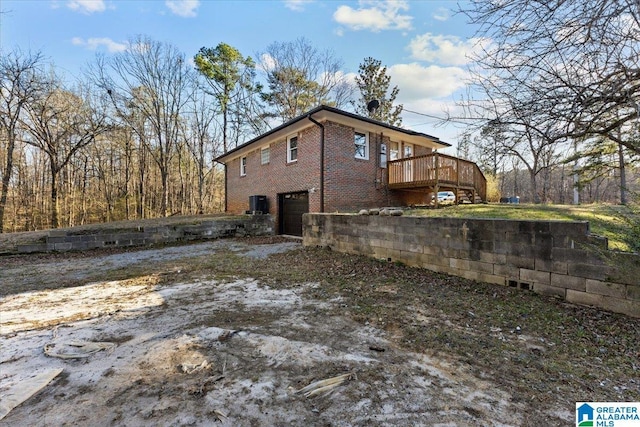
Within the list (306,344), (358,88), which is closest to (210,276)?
(306,344)

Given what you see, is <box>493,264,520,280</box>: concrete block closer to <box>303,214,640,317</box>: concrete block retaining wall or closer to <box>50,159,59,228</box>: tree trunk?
<box>303,214,640,317</box>: concrete block retaining wall

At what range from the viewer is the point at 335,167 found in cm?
1040

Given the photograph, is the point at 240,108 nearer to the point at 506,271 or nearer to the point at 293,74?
the point at 293,74

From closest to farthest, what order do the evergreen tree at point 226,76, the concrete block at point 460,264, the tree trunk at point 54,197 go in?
the concrete block at point 460,264, the tree trunk at point 54,197, the evergreen tree at point 226,76

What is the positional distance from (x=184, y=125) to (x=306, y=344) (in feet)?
71.9

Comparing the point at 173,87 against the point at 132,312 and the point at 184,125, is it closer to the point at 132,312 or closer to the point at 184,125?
the point at 184,125

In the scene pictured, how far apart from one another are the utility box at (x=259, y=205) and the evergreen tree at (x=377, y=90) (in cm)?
1360

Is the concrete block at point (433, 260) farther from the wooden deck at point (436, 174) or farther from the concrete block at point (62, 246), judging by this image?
the concrete block at point (62, 246)

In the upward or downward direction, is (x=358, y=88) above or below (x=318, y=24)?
above

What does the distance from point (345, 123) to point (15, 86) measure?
15.5 m

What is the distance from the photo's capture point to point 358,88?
74.9 feet

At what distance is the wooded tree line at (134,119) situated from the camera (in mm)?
14068

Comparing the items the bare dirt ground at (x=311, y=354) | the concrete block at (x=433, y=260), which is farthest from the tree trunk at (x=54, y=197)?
the concrete block at (x=433, y=260)

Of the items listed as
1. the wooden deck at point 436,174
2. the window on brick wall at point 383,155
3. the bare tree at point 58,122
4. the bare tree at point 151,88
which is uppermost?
the bare tree at point 151,88
